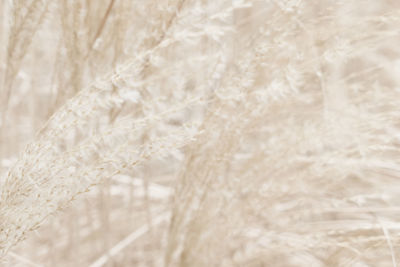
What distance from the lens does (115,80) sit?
591mm

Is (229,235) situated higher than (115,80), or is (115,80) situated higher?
(115,80)

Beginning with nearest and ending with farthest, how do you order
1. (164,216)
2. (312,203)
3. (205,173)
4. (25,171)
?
(25,171) → (205,173) → (312,203) → (164,216)

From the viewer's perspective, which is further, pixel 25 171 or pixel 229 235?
pixel 229 235

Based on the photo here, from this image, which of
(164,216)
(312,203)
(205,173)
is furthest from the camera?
(164,216)

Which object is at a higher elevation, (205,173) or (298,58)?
(298,58)

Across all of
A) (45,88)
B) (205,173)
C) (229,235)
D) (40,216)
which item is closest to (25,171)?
(40,216)

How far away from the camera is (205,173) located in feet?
2.96

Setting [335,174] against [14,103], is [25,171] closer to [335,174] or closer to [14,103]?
[335,174]

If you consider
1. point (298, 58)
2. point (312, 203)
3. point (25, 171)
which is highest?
point (25, 171)

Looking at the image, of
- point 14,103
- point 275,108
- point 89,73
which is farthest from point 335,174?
point 14,103

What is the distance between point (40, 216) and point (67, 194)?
0.04 meters

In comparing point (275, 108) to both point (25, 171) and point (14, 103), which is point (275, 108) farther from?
point (14, 103)

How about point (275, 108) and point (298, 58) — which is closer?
point (298, 58)

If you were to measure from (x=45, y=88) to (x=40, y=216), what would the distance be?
178 centimetres
